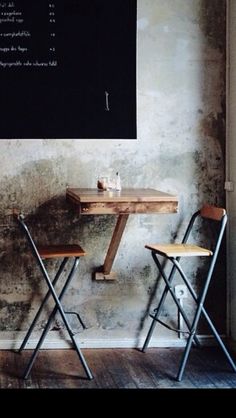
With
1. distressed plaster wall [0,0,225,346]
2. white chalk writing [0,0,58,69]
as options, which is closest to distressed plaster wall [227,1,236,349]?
distressed plaster wall [0,0,225,346]

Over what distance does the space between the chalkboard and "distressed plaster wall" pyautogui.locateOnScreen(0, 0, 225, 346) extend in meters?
0.10

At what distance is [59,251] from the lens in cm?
353

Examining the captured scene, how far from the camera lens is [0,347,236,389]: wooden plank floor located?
330 cm

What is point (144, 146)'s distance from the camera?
158 inches

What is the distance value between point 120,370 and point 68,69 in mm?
2123

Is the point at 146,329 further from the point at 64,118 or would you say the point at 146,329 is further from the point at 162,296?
the point at 64,118

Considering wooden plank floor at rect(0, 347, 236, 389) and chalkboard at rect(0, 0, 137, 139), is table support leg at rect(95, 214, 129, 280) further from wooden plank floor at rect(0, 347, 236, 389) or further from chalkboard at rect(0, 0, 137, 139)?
chalkboard at rect(0, 0, 137, 139)

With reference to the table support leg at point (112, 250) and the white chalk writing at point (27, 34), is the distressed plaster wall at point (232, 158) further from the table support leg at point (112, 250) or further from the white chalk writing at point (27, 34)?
the white chalk writing at point (27, 34)

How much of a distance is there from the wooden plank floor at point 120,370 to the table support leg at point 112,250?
0.55 metres

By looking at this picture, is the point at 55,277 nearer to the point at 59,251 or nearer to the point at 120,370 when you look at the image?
the point at 59,251

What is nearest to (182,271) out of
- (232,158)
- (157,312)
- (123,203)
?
(157,312)

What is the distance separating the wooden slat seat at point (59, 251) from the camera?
135 inches

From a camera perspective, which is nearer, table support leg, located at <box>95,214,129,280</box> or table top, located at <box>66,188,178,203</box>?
table top, located at <box>66,188,178,203</box>

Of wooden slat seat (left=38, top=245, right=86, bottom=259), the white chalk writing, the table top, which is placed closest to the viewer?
the table top
